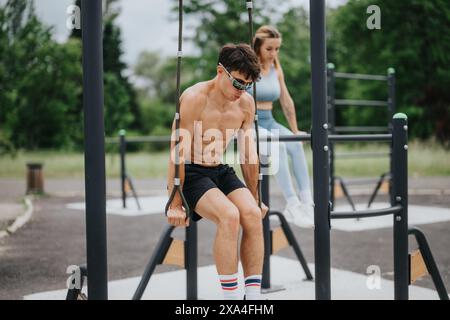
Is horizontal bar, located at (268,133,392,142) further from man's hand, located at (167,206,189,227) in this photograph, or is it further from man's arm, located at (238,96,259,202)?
man's hand, located at (167,206,189,227)

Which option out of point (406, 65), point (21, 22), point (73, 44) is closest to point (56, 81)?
point (73, 44)

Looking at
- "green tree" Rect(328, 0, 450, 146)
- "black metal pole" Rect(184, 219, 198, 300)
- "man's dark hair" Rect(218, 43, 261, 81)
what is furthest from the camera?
"green tree" Rect(328, 0, 450, 146)

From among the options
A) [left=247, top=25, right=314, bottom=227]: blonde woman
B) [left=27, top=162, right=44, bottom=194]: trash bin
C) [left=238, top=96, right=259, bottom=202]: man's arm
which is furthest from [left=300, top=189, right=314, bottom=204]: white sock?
[left=27, top=162, right=44, bottom=194]: trash bin

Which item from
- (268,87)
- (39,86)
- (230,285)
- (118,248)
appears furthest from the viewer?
(39,86)

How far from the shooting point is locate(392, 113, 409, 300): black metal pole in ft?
9.67

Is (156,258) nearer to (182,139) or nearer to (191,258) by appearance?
(191,258)

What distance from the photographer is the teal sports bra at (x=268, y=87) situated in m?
3.82

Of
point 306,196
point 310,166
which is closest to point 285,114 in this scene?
point 306,196

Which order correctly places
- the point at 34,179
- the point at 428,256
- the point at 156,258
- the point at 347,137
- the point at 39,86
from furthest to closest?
the point at 39,86
the point at 34,179
the point at 156,258
the point at 428,256
the point at 347,137

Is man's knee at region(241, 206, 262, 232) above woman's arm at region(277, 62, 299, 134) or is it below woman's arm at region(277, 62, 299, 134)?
below

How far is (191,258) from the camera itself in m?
3.70

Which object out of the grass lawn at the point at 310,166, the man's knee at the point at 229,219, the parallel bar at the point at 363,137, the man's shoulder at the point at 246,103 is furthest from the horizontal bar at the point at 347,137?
the grass lawn at the point at 310,166

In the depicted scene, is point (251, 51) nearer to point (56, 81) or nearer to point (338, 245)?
point (338, 245)

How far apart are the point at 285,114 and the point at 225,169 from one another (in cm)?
131
